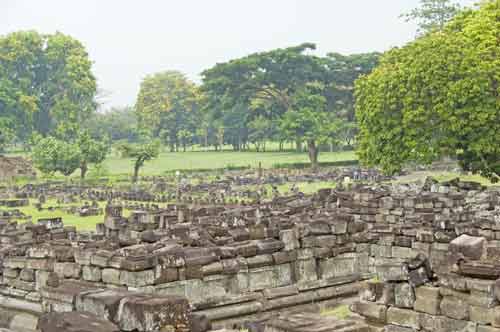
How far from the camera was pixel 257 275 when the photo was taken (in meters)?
12.3

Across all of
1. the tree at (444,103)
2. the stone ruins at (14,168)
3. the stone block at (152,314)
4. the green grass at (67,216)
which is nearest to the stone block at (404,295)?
the stone block at (152,314)

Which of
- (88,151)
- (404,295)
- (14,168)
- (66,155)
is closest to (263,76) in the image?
(88,151)

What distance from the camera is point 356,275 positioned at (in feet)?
46.5

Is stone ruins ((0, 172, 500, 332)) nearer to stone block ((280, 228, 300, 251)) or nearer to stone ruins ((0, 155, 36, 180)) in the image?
stone block ((280, 228, 300, 251))

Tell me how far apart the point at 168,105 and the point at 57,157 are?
49449mm

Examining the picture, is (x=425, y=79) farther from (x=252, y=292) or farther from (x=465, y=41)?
(x=252, y=292)

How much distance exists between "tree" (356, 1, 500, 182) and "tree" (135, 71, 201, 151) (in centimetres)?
6168

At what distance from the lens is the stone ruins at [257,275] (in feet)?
24.3

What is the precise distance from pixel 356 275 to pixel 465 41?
18.8 m

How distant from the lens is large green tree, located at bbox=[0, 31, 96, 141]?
74375mm

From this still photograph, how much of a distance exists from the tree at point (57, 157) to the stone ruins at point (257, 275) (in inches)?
1285

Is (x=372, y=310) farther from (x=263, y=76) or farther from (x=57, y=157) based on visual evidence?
(x=263, y=76)

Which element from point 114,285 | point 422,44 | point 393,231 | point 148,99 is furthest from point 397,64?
point 148,99

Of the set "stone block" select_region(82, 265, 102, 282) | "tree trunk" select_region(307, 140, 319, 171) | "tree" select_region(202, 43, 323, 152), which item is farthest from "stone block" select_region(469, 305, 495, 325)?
"tree" select_region(202, 43, 323, 152)
